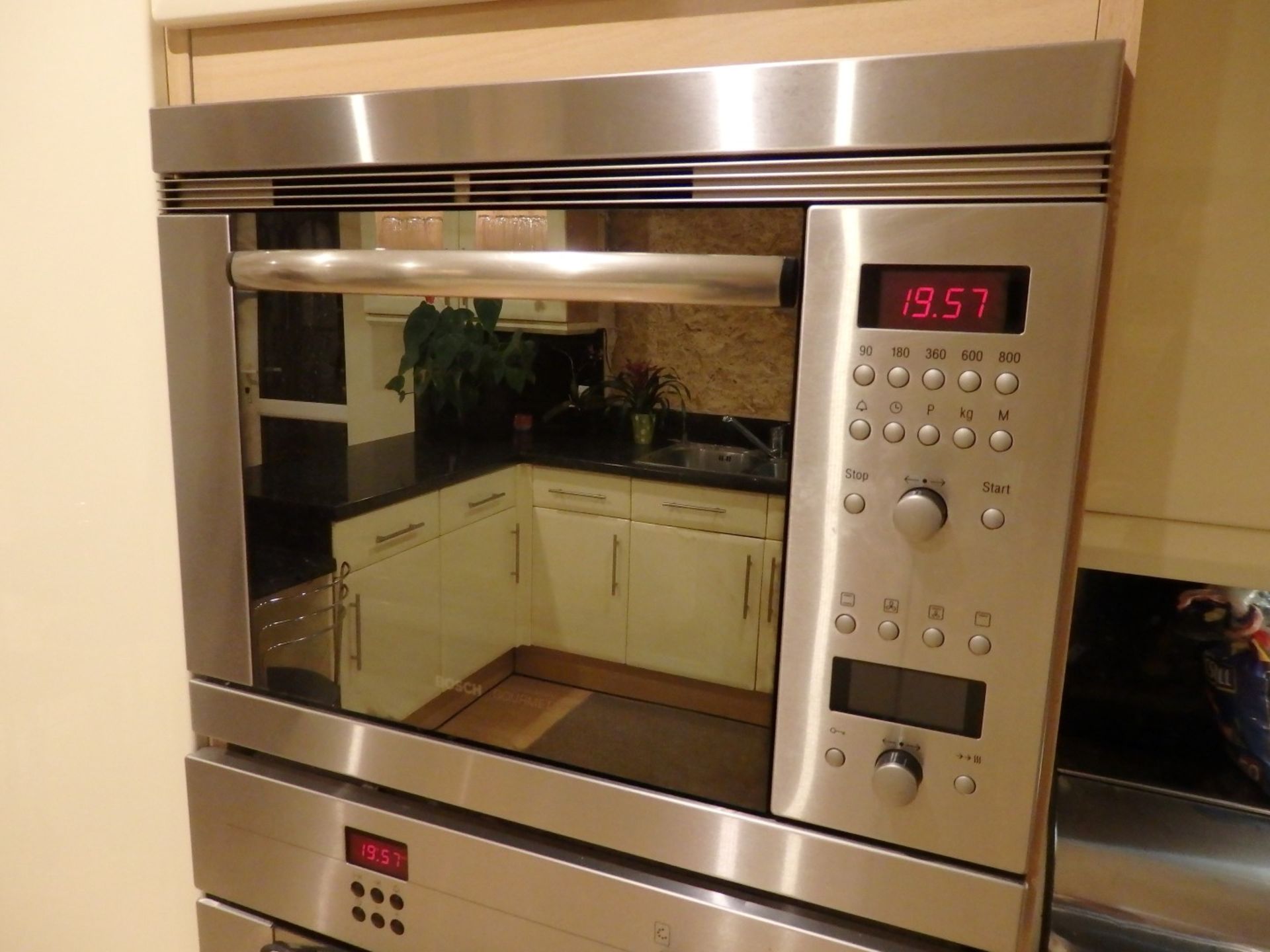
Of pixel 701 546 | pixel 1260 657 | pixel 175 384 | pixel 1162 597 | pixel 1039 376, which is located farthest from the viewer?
pixel 1162 597

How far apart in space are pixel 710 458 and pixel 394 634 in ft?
1.05

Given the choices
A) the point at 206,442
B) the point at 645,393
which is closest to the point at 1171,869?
the point at 645,393

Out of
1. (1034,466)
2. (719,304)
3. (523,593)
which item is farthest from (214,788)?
(1034,466)

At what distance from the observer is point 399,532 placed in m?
0.71

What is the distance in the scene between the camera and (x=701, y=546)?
0.60 m

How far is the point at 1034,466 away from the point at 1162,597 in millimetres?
681

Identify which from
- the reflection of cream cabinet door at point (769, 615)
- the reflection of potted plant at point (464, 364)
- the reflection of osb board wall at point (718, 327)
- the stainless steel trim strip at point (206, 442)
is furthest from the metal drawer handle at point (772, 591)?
the stainless steel trim strip at point (206, 442)

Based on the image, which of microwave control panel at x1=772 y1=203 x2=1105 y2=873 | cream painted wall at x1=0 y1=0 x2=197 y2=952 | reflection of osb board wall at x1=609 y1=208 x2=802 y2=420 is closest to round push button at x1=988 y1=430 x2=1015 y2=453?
microwave control panel at x1=772 y1=203 x2=1105 y2=873

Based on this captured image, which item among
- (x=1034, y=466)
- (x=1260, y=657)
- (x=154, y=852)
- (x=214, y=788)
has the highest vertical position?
(x=1034, y=466)

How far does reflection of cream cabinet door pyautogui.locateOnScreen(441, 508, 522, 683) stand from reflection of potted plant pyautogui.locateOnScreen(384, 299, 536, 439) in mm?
84

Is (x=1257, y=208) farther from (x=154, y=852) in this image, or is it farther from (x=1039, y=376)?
(x=154, y=852)

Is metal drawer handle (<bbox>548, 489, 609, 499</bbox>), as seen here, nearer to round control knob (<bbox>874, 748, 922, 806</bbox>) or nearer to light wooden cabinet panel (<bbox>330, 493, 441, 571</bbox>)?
light wooden cabinet panel (<bbox>330, 493, 441, 571</bbox>)

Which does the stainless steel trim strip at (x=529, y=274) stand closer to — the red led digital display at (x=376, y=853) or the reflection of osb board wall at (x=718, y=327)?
the reflection of osb board wall at (x=718, y=327)

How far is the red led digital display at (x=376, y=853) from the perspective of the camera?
0.75m
